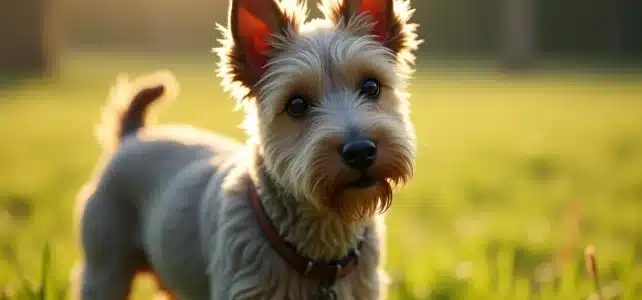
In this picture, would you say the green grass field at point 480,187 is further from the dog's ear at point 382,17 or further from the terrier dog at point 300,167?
the dog's ear at point 382,17

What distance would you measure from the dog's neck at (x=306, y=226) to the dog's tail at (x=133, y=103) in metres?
1.63

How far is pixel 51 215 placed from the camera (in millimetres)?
7445

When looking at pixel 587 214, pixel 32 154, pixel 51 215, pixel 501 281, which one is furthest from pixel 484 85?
pixel 501 281

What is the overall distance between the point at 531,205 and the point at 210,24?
23524 millimetres

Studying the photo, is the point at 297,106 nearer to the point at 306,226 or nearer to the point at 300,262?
the point at 306,226

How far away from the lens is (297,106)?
348 centimetres

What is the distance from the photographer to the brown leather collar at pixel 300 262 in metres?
3.48

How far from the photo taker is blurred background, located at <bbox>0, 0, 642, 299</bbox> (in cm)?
523

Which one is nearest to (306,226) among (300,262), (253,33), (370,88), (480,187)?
(300,262)

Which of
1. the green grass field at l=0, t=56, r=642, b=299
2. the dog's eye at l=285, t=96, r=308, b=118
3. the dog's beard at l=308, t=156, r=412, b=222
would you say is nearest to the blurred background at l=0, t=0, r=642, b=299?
the green grass field at l=0, t=56, r=642, b=299

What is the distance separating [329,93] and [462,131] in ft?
38.3

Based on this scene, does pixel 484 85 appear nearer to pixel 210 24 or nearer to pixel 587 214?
pixel 210 24

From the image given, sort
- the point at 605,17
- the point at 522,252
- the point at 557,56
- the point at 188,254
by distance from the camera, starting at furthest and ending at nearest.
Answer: the point at 557,56 → the point at 605,17 → the point at 522,252 → the point at 188,254

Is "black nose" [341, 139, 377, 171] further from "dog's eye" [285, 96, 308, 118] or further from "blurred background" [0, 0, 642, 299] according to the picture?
"blurred background" [0, 0, 642, 299]
